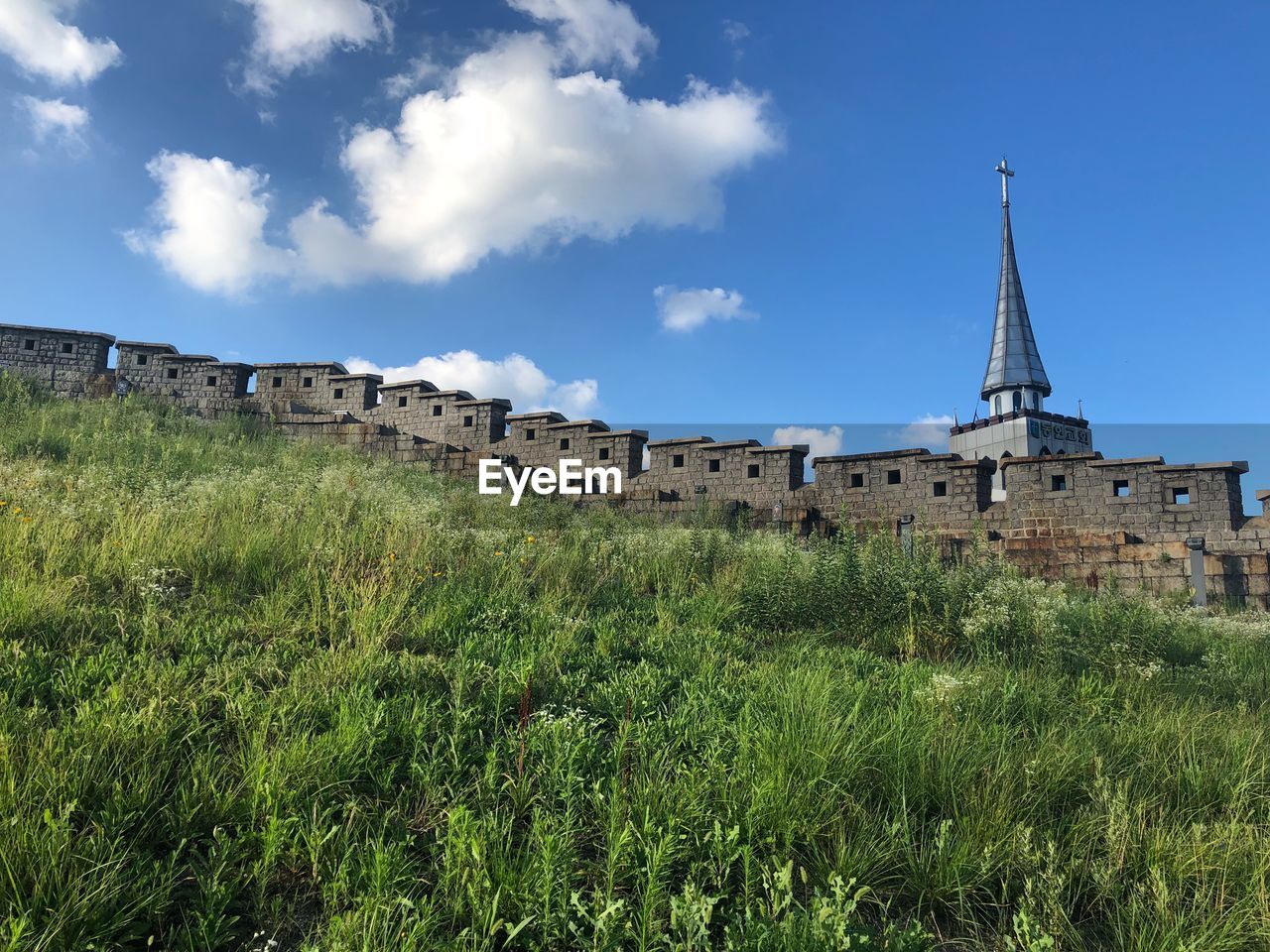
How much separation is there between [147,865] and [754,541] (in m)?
9.00

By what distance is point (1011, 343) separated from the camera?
200ft

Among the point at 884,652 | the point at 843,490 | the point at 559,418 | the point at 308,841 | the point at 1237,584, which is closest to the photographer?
the point at 308,841

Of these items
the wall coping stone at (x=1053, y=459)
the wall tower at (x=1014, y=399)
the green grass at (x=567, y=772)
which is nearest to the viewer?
the green grass at (x=567, y=772)

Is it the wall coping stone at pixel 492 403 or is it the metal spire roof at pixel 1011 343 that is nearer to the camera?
the wall coping stone at pixel 492 403

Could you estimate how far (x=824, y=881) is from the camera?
8.34 feet

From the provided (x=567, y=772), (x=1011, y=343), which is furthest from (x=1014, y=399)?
(x=567, y=772)

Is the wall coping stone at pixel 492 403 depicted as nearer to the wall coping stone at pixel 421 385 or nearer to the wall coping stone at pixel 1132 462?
the wall coping stone at pixel 421 385

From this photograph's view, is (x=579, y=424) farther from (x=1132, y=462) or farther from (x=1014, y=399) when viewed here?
(x=1014, y=399)

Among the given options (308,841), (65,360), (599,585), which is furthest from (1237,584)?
(65,360)

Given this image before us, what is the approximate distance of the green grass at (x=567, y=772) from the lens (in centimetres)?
230

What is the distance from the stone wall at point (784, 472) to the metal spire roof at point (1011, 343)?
49507 mm

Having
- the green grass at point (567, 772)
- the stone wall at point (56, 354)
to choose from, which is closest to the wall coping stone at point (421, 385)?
the stone wall at point (56, 354)

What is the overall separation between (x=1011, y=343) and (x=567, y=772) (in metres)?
66.6

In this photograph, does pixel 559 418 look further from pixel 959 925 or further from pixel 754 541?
pixel 959 925
